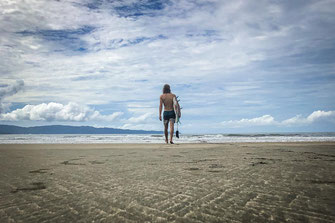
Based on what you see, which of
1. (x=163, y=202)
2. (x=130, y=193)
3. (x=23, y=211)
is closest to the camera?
(x=23, y=211)

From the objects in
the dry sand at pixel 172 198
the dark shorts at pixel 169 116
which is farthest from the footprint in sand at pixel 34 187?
the dark shorts at pixel 169 116

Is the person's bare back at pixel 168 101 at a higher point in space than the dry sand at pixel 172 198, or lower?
higher

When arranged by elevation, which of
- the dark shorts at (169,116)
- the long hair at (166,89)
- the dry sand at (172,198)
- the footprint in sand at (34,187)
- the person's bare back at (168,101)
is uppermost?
the long hair at (166,89)

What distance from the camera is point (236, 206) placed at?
3.95 feet

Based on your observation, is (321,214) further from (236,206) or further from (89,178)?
(89,178)

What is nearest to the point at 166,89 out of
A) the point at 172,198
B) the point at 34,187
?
the point at 34,187

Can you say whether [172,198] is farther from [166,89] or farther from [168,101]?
[166,89]

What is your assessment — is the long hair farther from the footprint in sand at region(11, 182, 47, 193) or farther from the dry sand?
the footprint in sand at region(11, 182, 47, 193)

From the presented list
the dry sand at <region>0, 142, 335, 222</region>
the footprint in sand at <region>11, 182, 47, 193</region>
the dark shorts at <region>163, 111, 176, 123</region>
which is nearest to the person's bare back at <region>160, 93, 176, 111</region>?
the dark shorts at <region>163, 111, 176, 123</region>

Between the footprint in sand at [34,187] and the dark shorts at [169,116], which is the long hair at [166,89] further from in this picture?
the footprint in sand at [34,187]

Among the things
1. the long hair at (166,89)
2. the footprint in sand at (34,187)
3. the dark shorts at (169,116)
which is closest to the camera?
the footprint in sand at (34,187)

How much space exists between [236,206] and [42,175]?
1941 millimetres

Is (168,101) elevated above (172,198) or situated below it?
above

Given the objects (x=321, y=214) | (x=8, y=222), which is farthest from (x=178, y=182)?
(x=8, y=222)
